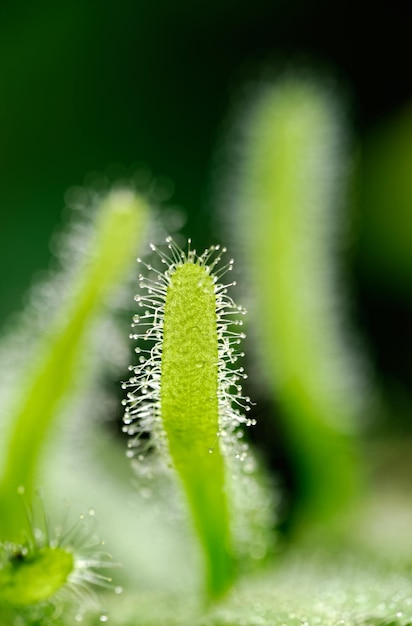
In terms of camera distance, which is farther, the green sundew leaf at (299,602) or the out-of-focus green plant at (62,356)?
the out-of-focus green plant at (62,356)

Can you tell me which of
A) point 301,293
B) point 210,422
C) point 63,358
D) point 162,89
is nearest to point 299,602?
point 210,422

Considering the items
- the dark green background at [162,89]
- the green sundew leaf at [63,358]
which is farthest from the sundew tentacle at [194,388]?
the dark green background at [162,89]

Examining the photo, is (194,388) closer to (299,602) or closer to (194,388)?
(194,388)

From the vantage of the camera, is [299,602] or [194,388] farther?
[299,602]

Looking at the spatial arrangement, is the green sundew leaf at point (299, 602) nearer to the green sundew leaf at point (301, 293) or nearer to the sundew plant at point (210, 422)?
the sundew plant at point (210, 422)

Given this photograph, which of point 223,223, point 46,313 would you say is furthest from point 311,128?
point 46,313

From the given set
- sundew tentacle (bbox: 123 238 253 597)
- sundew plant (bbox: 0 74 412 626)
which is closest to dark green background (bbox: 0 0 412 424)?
sundew plant (bbox: 0 74 412 626)
